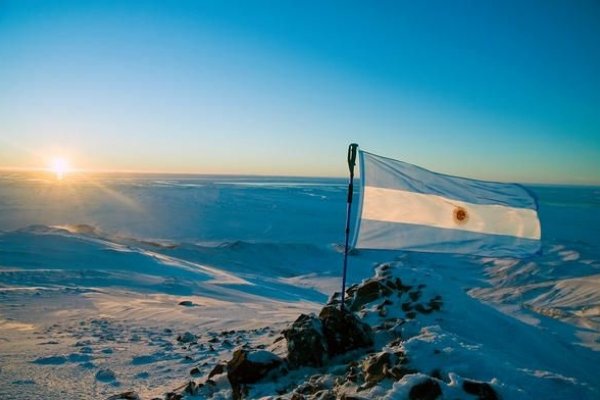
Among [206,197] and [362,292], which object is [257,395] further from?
[206,197]

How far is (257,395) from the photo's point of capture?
19.1 feet

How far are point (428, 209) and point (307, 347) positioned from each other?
9.01 feet

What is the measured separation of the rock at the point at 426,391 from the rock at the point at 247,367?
248cm

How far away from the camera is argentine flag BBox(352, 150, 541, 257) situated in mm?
6832

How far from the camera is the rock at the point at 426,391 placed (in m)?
4.33

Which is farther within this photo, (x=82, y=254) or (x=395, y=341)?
(x=82, y=254)

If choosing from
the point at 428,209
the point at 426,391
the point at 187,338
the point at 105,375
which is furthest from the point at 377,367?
the point at 187,338

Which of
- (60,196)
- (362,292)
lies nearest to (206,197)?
(60,196)

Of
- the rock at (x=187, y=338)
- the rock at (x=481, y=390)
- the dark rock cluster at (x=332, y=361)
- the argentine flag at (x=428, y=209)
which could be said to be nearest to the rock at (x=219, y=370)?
the dark rock cluster at (x=332, y=361)

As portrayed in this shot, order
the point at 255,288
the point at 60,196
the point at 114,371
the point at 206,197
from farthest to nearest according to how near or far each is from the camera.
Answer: the point at 206,197, the point at 60,196, the point at 255,288, the point at 114,371

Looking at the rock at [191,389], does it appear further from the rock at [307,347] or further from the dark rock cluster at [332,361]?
the rock at [307,347]

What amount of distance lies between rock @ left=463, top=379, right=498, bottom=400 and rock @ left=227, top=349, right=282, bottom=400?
280 cm

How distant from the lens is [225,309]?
14.8 metres

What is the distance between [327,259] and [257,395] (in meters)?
33.9
